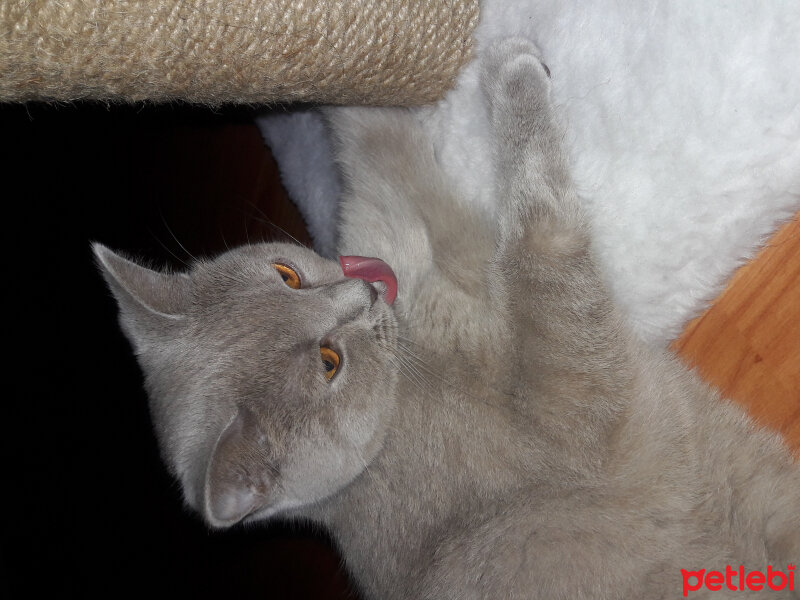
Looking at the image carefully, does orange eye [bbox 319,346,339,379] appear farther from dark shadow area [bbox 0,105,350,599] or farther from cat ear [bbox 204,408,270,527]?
dark shadow area [bbox 0,105,350,599]

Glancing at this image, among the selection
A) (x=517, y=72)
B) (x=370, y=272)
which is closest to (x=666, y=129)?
(x=517, y=72)

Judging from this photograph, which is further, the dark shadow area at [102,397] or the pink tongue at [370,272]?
the dark shadow area at [102,397]

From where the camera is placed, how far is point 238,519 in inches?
36.5

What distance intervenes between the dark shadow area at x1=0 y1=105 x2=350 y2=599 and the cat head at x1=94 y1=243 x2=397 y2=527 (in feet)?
2.78

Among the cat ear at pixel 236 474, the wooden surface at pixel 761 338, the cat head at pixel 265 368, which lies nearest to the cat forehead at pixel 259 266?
the cat head at pixel 265 368

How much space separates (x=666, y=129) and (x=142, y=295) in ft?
3.07

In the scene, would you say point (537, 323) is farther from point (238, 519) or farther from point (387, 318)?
point (238, 519)

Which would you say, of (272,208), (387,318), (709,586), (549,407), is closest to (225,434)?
(387,318)

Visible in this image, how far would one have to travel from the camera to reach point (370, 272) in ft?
3.84

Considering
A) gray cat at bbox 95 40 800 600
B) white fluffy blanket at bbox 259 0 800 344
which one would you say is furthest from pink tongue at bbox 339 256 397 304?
white fluffy blanket at bbox 259 0 800 344

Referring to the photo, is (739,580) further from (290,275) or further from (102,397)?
(102,397)

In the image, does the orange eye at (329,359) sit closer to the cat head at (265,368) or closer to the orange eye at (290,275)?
the cat head at (265,368)

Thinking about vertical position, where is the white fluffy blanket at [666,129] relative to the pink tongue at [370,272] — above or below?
above

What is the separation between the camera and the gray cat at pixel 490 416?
1.03m
